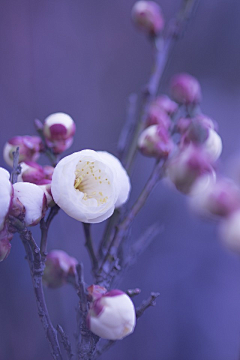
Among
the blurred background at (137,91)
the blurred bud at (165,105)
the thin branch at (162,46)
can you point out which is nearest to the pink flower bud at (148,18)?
the thin branch at (162,46)

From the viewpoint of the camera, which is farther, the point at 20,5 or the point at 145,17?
the point at 20,5

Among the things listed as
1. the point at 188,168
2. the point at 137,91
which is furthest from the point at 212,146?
the point at 137,91

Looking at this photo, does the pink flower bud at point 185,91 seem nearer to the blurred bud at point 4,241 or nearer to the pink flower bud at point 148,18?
the pink flower bud at point 148,18

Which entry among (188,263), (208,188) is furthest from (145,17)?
(188,263)

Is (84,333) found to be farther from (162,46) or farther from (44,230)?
(162,46)

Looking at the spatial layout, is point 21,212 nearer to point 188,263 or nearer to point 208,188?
point 208,188

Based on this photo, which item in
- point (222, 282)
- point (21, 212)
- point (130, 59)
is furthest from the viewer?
point (130, 59)
